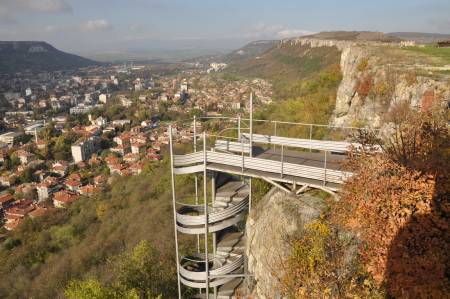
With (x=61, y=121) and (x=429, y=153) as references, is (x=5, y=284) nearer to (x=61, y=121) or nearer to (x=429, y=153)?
(x=429, y=153)

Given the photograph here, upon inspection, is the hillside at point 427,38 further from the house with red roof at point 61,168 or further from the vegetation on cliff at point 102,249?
the house with red roof at point 61,168

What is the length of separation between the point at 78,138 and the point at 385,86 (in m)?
80.0

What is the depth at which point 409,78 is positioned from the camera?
585 inches

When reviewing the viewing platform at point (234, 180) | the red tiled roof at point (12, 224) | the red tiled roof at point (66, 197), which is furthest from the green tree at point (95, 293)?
the red tiled roof at point (66, 197)

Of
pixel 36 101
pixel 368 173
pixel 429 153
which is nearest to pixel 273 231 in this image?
pixel 368 173

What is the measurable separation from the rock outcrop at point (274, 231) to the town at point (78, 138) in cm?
1258

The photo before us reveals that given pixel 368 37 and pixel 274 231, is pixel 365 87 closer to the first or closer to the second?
pixel 274 231

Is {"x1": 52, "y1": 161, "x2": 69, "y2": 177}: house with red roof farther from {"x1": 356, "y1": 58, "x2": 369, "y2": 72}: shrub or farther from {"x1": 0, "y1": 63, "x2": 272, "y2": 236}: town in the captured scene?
{"x1": 356, "y1": 58, "x2": 369, "y2": 72}: shrub

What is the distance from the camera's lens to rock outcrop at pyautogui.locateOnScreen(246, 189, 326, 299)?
9.31m

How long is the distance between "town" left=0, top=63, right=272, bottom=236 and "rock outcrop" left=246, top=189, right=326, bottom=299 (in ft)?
41.3

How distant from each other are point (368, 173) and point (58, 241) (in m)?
32.7

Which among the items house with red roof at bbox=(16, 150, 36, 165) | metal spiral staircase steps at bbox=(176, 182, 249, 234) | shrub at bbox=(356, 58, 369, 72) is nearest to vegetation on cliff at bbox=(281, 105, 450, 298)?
metal spiral staircase steps at bbox=(176, 182, 249, 234)

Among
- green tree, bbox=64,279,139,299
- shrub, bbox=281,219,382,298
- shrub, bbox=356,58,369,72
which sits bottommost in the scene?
green tree, bbox=64,279,139,299

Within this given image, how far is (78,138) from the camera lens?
83.8 meters
